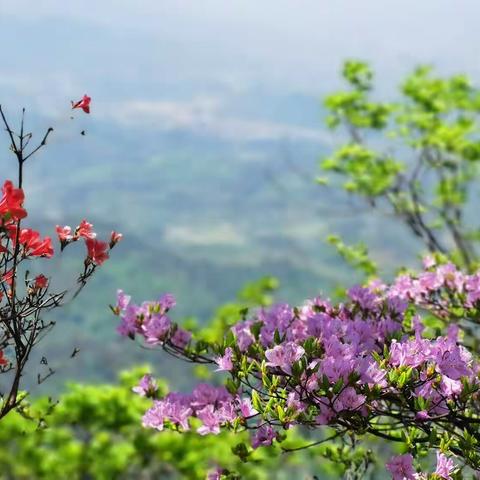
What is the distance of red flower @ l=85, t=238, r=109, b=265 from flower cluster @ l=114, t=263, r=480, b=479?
0.87 m

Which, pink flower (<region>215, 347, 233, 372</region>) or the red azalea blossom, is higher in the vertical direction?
the red azalea blossom

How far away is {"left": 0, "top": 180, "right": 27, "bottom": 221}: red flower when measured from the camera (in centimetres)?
319

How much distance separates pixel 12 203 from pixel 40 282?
Result: 661 mm

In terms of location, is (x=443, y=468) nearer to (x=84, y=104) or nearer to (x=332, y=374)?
(x=332, y=374)

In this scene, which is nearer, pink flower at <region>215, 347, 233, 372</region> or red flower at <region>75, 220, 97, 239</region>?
red flower at <region>75, 220, 97, 239</region>

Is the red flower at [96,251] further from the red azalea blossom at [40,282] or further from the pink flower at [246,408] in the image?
the pink flower at [246,408]

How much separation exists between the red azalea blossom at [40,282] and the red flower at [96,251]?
0.25 metres

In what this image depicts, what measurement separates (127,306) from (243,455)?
1.47m

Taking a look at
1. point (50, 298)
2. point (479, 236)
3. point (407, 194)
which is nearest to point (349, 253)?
point (407, 194)

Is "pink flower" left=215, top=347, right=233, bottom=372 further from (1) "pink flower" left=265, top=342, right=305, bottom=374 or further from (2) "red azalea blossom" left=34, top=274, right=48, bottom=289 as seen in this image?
(2) "red azalea blossom" left=34, top=274, right=48, bottom=289

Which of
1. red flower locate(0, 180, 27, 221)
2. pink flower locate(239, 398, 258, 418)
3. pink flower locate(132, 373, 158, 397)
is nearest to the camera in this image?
red flower locate(0, 180, 27, 221)

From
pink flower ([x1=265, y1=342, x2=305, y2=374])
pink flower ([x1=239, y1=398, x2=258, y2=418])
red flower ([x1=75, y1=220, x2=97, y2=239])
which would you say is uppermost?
red flower ([x1=75, y1=220, x2=97, y2=239])

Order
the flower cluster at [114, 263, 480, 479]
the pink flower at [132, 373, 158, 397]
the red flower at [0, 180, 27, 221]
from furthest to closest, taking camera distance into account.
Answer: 1. the pink flower at [132, 373, 158, 397]
2. the flower cluster at [114, 263, 480, 479]
3. the red flower at [0, 180, 27, 221]

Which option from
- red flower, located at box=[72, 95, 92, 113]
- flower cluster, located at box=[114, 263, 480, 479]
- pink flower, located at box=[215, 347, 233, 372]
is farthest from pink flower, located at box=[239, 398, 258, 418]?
red flower, located at box=[72, 95, 92, 113]
